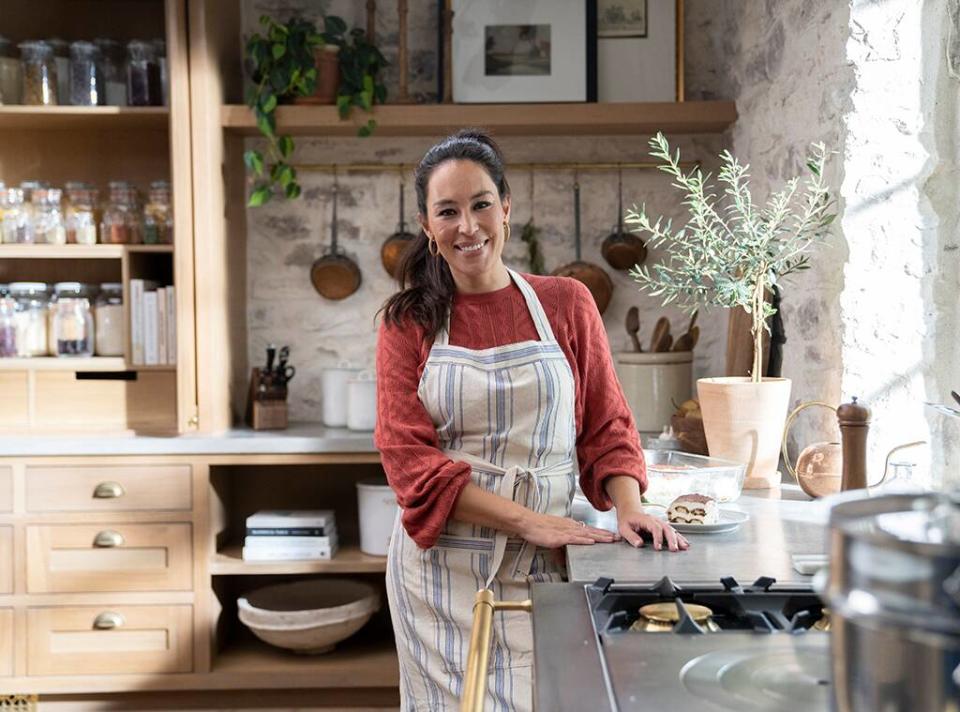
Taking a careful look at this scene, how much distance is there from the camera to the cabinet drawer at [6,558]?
11.7ft

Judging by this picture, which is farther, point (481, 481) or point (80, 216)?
point (80, 216)

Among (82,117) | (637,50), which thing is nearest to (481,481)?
(637,50)

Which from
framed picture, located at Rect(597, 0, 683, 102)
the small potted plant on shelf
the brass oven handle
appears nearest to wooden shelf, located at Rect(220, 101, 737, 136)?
the small potted plant on shelf

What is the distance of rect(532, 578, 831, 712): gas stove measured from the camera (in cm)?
100

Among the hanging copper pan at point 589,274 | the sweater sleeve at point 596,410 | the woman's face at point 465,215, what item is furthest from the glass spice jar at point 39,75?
the sweater sleeve at point 596,410

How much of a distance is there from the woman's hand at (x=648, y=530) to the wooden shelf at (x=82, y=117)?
2.35 metres

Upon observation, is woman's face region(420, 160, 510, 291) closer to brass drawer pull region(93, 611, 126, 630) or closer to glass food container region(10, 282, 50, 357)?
brass drawer pull region(93, 611, 126, 630)

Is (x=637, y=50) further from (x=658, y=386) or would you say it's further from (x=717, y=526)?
(x=717, y=526)

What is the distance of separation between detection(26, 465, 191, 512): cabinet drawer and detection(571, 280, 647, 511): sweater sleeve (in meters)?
1.69

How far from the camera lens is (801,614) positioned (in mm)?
1311

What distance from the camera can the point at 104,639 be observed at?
358 cm

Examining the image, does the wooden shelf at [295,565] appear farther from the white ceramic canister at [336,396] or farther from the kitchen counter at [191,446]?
the white ceramic canister at [336,396]

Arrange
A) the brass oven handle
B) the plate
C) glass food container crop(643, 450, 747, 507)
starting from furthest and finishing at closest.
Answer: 1. glass food container crop(643, 450, 747, 507)
2. the plate
3. the brass oven handle

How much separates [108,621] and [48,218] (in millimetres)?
1367
